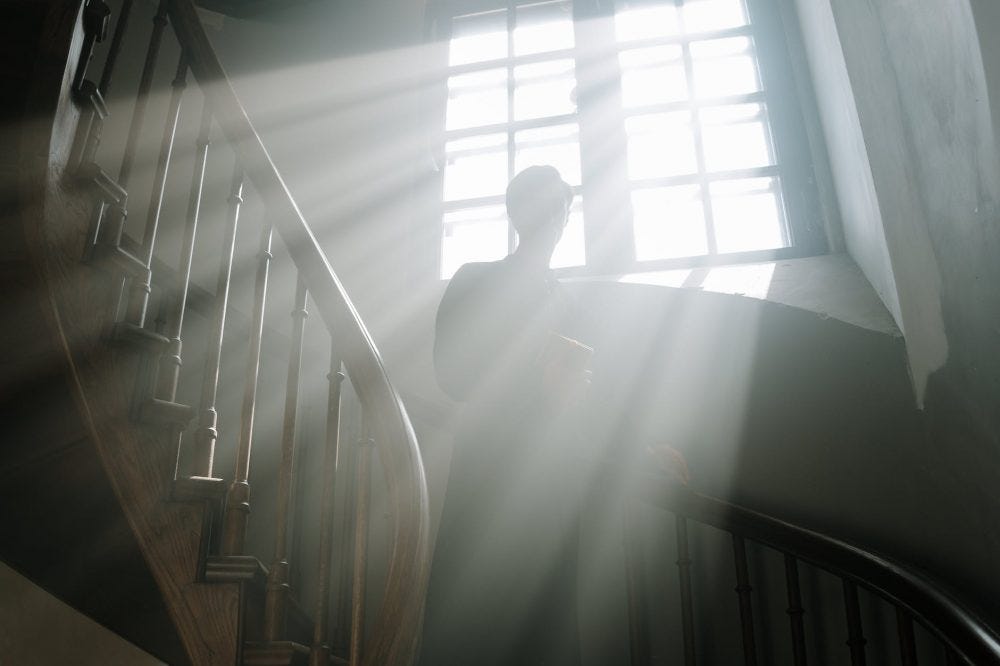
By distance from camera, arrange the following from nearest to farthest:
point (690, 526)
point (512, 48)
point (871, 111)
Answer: point (871, 111) < point (690, 526) < point (512, 48)

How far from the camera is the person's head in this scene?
6.80ft

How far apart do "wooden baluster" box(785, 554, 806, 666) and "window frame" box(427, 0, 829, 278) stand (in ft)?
4.82

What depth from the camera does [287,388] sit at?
165 cm

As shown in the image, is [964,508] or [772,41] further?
[772,41]

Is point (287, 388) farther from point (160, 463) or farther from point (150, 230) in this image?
point (150, 230)

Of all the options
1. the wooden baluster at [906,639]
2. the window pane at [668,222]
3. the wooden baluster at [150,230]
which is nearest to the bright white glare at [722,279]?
the window pane at [668,222]

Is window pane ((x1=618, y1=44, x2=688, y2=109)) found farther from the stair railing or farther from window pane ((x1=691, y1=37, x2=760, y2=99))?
the stair railing

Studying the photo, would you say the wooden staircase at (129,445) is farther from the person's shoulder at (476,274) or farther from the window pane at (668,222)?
the window pane at (668,222)

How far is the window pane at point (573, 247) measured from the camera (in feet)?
10.3

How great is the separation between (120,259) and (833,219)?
2.48m

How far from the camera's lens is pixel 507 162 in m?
3.40

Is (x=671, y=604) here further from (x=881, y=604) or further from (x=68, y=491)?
(x=68, y=491)

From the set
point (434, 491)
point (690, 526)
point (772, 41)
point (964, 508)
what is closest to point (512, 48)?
point (772, 41)

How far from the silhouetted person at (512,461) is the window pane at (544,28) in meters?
1.73
